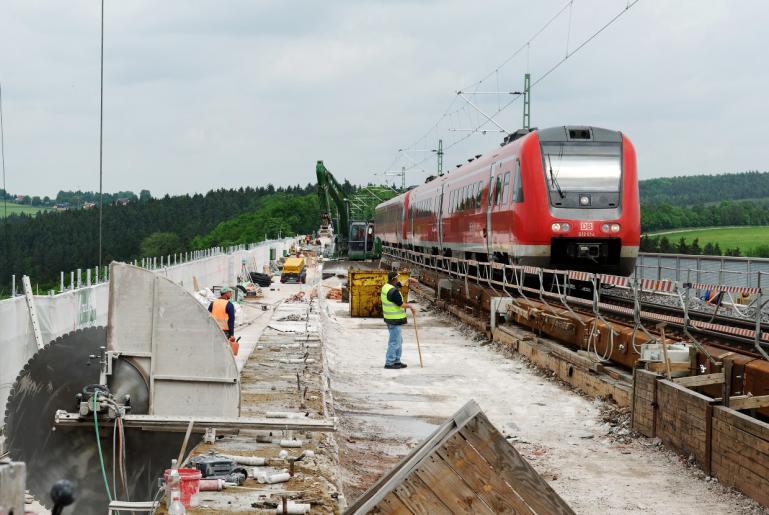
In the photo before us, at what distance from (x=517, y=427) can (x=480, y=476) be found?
818 cm

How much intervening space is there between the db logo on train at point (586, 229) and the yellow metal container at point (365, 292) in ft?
32.7

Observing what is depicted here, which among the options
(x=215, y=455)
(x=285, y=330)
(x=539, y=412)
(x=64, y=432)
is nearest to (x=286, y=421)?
(x=215, y=455)

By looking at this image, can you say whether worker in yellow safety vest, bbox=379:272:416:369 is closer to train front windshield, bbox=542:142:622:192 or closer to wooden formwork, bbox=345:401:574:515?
train front windshield, bbox=542:142:622:192

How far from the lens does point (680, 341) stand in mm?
11898

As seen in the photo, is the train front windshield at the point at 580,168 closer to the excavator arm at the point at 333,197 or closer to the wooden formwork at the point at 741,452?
the wooden formwork at the point at 741,452

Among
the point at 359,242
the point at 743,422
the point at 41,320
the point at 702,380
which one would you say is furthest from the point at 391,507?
the point at 359,242

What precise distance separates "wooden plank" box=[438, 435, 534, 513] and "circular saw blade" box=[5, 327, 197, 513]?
4505 millimetres

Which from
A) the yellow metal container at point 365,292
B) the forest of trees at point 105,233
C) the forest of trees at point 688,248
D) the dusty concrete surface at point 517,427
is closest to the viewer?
the dusty concrete surface at point 517,427

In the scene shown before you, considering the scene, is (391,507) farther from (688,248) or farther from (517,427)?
(688,248)

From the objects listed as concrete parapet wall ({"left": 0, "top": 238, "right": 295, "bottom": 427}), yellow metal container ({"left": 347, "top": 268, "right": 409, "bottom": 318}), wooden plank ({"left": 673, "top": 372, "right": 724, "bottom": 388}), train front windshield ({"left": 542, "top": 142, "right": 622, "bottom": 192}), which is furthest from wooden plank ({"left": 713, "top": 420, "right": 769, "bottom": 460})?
yellow metal container ({"left": 347, "top": 268, "right": 409, "bottom": 318})

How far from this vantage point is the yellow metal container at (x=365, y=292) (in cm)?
2827

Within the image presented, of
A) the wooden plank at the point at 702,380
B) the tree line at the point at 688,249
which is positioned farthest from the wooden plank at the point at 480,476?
the tree line at the point at 688,249

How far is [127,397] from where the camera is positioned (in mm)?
8203

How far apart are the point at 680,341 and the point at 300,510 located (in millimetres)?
7123
